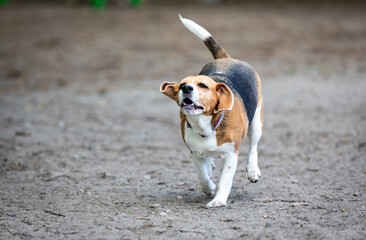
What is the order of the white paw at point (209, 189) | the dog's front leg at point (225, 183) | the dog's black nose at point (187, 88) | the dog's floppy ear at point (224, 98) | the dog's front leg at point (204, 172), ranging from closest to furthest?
the dog's black nose at point (187, 88)
the dog's floppy ear at point (224, 98)
the dog's front leg at point (225, 183)
the dog's front leg at point (204, 172)
the white paw at point (209, 189)

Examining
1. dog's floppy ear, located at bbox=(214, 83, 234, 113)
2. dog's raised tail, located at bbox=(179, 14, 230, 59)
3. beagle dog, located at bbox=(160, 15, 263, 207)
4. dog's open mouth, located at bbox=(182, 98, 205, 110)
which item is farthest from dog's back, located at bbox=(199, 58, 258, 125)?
dog's open mouth, located at bbox=(182, 98, 205, 110)

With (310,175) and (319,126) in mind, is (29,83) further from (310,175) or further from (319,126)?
(310,175)

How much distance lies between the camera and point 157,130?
7902 mm

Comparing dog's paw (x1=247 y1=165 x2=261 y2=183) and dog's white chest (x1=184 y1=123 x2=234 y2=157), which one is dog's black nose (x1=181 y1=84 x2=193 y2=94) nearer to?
dog's white chest (x1=184 y1=123 x2=234 y2=157)

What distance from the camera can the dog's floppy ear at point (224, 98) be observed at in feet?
14.0

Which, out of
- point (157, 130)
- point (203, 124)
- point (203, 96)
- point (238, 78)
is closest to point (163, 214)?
point (203, 124)

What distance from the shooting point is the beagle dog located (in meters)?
4.23

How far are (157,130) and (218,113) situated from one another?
3.55 meters

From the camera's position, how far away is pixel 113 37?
14625mm

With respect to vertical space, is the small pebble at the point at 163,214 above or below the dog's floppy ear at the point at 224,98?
below

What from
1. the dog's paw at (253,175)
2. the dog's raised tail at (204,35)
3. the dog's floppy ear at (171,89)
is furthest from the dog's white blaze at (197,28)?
the dog's paw at (253,175)

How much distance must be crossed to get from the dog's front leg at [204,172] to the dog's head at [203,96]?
1.89 ft

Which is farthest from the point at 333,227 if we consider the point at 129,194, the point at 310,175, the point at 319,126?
the point at 319,126

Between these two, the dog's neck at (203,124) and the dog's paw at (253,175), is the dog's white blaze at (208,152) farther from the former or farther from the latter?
the dog's paw at (253,175)
